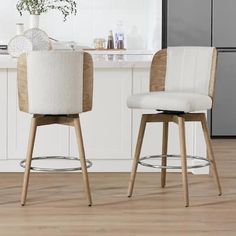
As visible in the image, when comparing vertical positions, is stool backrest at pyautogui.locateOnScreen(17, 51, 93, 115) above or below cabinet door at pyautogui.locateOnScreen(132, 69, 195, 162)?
above

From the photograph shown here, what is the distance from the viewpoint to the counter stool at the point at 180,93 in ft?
12.3

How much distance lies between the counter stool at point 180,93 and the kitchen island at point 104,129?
1.70ft

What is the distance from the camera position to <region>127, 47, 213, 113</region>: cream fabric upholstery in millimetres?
3783

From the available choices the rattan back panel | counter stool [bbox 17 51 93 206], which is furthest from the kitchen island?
counter stool [bbox 17 51 93 206]

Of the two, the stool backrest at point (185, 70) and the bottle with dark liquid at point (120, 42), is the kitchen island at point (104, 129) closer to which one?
the stool backrest at point (185, 70)

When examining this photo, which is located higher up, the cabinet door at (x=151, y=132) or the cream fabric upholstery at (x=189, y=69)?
the cream fabric upholstery at (x=189, y=69)

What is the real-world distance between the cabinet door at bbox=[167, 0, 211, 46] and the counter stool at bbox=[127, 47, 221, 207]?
2.71 metres

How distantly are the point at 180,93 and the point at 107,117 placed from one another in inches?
38.5

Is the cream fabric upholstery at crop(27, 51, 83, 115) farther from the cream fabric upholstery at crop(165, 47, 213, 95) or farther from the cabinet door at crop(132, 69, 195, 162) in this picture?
the cabinet door at crop(132, 69, 195, 162)

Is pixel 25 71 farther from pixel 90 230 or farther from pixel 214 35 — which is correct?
pixel 214 35

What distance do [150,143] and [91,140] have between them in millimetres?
435

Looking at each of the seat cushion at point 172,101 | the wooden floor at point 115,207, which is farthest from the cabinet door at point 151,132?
the seat cushion at point 172,101

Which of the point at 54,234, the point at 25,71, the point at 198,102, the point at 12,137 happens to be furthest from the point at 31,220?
the point at 12,137

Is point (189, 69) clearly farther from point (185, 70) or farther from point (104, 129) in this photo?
point (104, 129)
